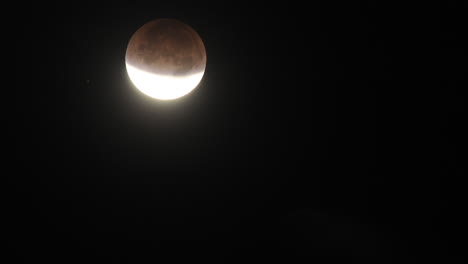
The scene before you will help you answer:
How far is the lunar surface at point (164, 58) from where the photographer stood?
101 inches

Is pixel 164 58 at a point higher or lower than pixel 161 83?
higher

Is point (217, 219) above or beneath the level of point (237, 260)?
above

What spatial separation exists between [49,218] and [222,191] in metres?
1.96

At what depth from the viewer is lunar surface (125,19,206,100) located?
2.57m

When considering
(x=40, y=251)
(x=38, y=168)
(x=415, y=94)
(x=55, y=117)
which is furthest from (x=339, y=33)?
(x=40, y=251)

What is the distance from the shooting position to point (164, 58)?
256 cm

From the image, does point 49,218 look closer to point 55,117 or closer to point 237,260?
point 55,117

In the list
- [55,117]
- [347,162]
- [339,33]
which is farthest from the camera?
[347,162]

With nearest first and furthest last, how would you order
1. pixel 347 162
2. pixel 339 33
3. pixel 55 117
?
pixel 55 117 < pixel 339 33 < pixel 347 162

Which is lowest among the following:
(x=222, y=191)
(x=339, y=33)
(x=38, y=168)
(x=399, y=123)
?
(x=222, y=191)

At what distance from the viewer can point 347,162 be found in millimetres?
3514

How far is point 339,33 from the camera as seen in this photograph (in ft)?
10.8

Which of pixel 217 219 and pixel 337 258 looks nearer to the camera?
pixel 337 258

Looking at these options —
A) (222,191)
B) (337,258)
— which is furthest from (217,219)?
(337,258)
